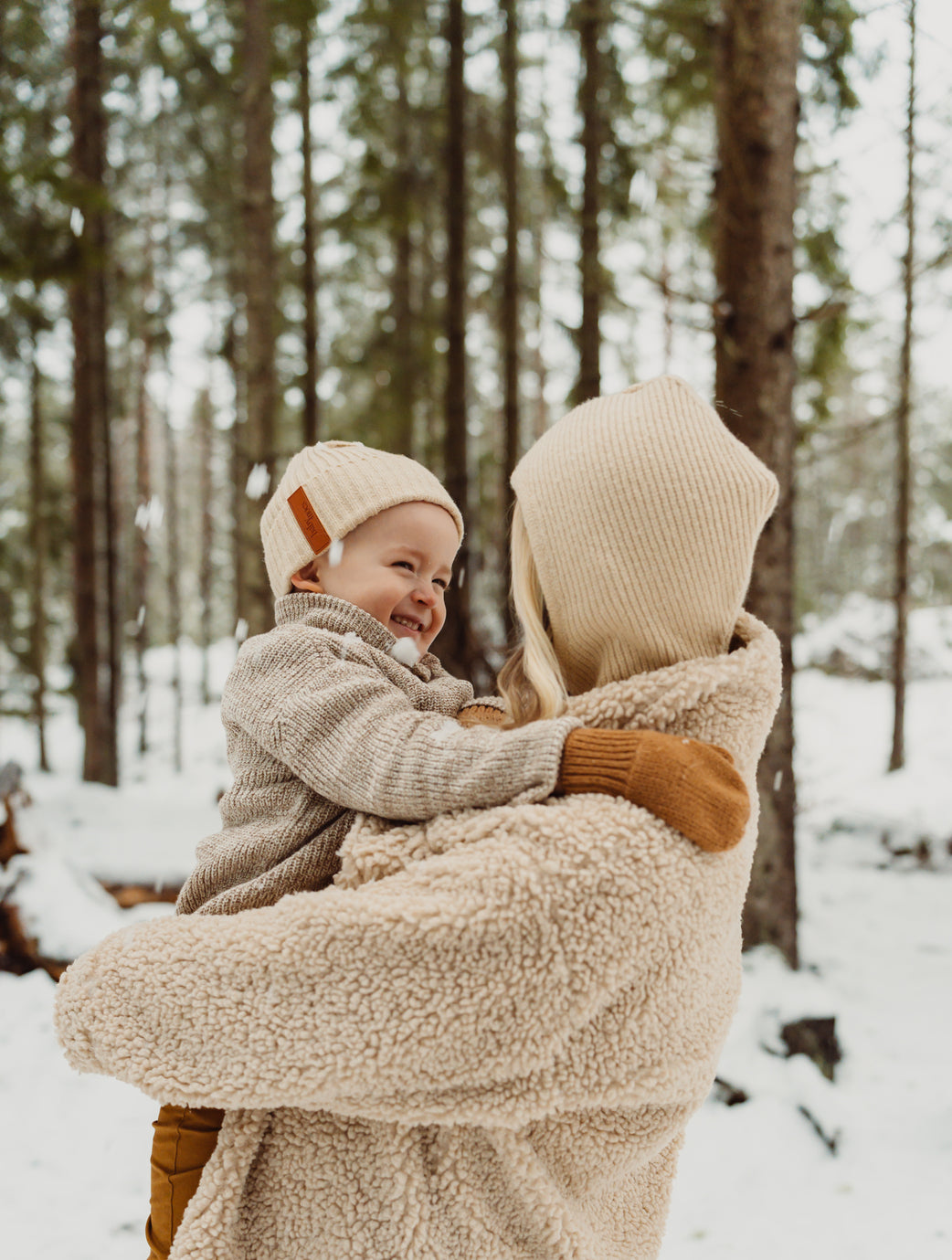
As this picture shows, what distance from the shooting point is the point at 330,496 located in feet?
5.02

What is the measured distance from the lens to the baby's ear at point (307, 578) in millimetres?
1592

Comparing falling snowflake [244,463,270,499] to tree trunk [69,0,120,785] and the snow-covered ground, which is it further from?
tree trunk [69,0,120,785]

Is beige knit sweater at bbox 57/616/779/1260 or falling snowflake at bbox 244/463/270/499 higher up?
falling snowflake at bbox 244/463/270/499

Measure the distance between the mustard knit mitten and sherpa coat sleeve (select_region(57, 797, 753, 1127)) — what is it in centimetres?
3

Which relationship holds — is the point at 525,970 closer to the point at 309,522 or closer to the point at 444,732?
the point at 444,732

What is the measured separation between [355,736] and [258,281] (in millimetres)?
6231

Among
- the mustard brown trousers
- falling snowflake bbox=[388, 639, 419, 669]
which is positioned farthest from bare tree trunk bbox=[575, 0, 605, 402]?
the mustard brown trousers

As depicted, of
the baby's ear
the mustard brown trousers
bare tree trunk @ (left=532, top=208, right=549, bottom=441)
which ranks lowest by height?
the mustard brown trousers

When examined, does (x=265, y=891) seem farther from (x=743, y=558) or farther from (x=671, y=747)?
(x=743, y=558)

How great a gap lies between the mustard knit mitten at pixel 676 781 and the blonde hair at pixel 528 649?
0.18m

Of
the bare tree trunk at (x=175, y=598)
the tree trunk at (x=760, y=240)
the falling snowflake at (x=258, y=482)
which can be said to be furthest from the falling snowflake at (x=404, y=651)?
the bare tree trunk at (x=175, y=598)

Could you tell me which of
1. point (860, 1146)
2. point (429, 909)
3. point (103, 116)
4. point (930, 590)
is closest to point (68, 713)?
point (103, 116)

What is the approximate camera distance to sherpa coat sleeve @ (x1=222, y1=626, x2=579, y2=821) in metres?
1.17

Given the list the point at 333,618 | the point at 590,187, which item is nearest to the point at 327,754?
the point at 333,618
